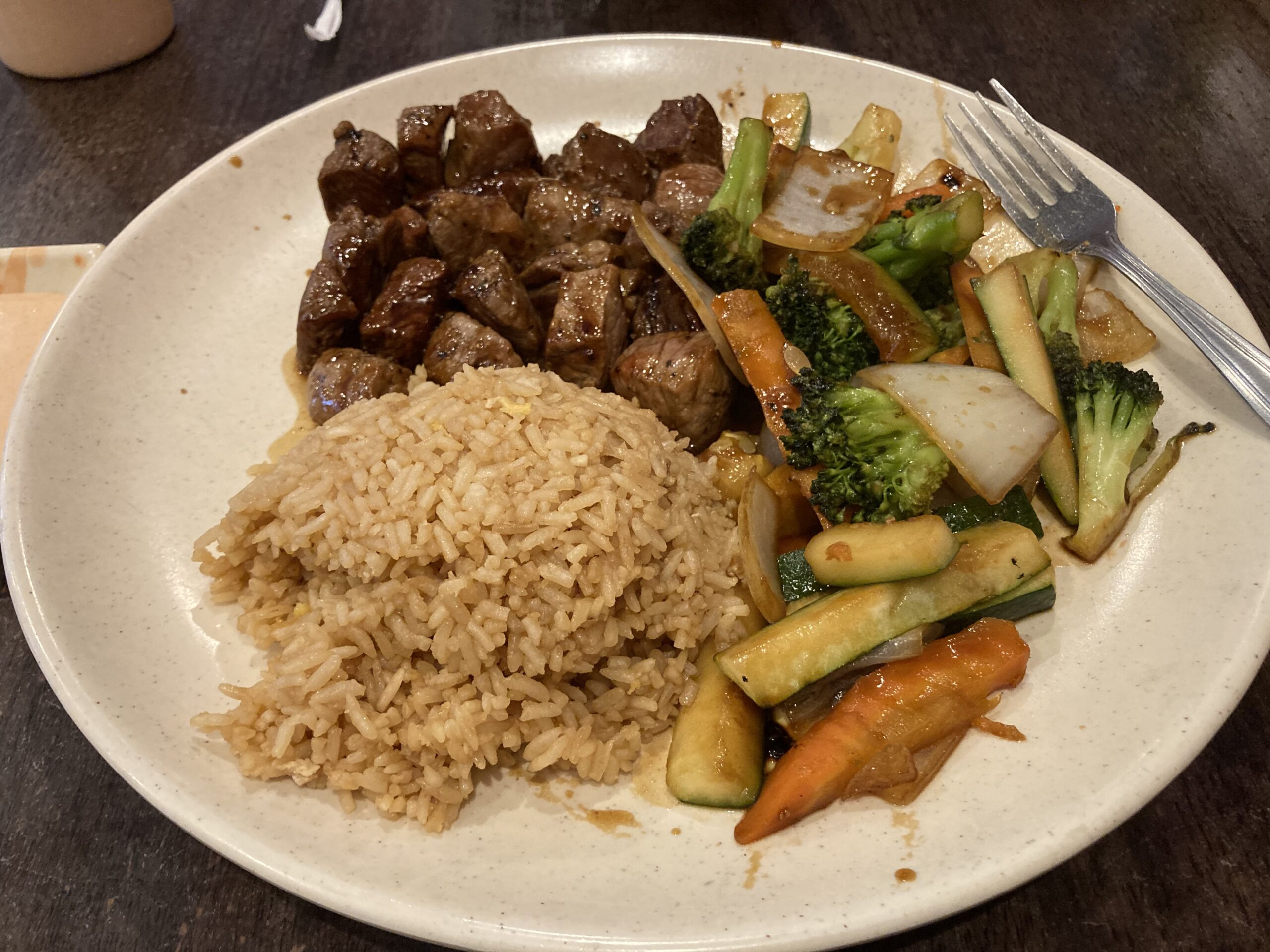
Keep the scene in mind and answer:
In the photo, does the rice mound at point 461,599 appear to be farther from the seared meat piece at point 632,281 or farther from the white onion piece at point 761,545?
the seared meat piece at point 632,281

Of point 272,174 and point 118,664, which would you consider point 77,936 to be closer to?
point 118,664

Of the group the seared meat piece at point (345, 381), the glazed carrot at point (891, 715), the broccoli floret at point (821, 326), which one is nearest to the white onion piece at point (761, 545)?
the glazed carrot at point (891, 715)

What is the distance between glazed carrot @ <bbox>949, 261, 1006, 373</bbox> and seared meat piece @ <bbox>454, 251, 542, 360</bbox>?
64.6 inches

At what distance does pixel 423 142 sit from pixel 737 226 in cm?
157

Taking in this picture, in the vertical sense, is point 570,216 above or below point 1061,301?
below

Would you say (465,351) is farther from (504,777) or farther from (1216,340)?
(1216,340)

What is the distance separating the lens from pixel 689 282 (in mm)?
3127

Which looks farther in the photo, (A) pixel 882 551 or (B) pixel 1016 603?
(B) pixel 1016 603

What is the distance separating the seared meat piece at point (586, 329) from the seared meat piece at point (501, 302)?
0.14 meters

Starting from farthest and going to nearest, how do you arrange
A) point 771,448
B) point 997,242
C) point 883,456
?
point 997,242
point 771,448
point 883,456

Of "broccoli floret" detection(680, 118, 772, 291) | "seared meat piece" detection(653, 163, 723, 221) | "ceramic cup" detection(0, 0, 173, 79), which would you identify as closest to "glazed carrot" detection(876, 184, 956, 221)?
"broccoli floret" detection(680, 118, 772, 291)

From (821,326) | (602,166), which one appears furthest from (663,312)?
(602,166)

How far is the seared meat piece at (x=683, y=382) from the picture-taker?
2953 mm

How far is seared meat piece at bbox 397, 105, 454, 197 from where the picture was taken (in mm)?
3754
